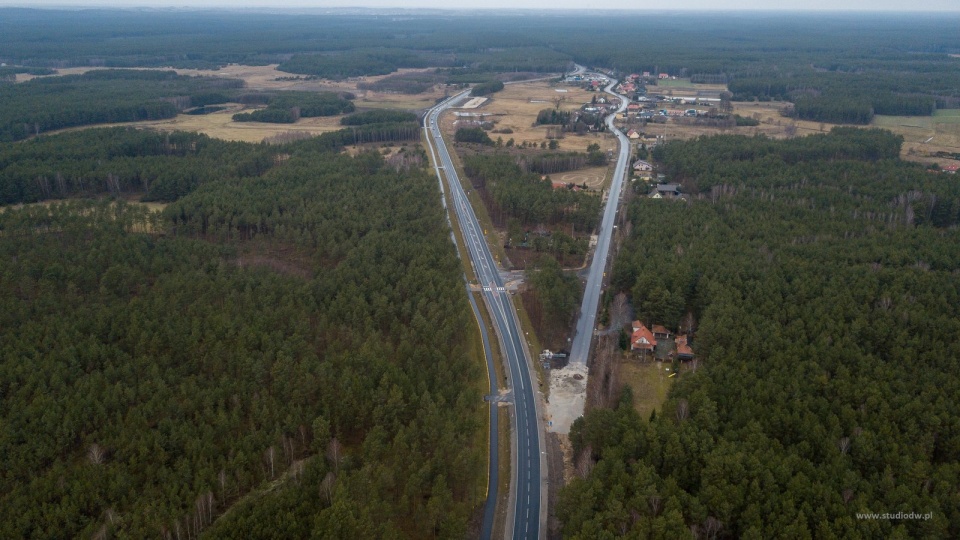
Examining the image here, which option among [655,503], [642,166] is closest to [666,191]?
[642,166]

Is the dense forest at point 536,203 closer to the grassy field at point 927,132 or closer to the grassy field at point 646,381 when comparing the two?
the grassy field at point 646,381

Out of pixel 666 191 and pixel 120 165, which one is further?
pixel 666 191

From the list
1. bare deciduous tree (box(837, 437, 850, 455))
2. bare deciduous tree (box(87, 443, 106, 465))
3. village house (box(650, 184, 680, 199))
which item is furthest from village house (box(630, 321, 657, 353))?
village house (box(650, 184, 680, 199))

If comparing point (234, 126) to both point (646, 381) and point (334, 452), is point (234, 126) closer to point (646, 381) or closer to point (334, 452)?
point (646, 381)

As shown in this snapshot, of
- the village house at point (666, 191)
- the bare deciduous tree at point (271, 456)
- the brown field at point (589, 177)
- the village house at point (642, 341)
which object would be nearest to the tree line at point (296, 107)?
the brown field at point (589, 177)

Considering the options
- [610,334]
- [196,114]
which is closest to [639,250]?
[610,334]

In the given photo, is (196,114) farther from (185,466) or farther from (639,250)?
(185,466)
